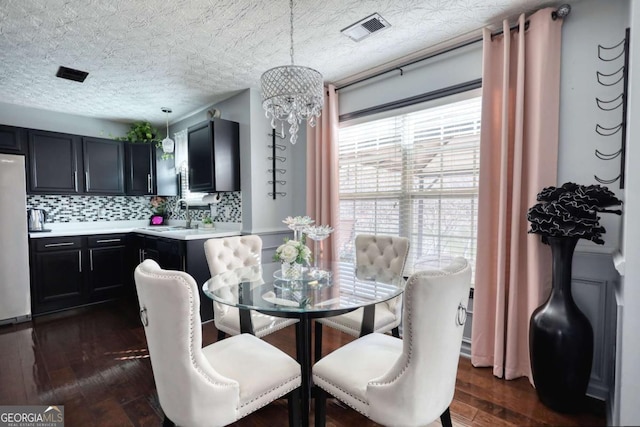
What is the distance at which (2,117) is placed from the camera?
11.7 ft

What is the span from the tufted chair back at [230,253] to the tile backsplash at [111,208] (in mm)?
1076

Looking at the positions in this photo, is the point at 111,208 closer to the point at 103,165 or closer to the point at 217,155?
the point at 103,165

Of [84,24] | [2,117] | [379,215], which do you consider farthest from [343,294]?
[2,117]

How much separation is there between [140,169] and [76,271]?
1537 mm

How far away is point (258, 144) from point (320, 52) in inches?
48.7

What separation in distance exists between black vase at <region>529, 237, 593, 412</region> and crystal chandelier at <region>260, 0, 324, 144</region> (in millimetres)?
1628

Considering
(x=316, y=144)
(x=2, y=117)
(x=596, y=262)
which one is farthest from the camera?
(x=2, y=117)

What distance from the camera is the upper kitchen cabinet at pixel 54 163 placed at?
3.44 meters

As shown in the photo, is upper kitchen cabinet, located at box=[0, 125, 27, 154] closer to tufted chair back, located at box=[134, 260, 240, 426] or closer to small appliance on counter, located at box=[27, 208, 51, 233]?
small appliance on counter, located at box=[27, 208, 51, 233]

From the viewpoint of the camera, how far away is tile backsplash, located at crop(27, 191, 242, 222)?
370cm

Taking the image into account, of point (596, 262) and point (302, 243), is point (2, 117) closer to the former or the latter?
point (302, 243)

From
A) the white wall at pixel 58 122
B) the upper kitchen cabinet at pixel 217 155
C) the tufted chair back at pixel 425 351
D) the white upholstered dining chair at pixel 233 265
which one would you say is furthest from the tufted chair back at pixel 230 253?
the white wall at pixel 58 122

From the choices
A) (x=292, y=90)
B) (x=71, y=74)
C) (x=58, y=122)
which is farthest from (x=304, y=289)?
(x=58, y=122)

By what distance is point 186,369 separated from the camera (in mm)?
1116
